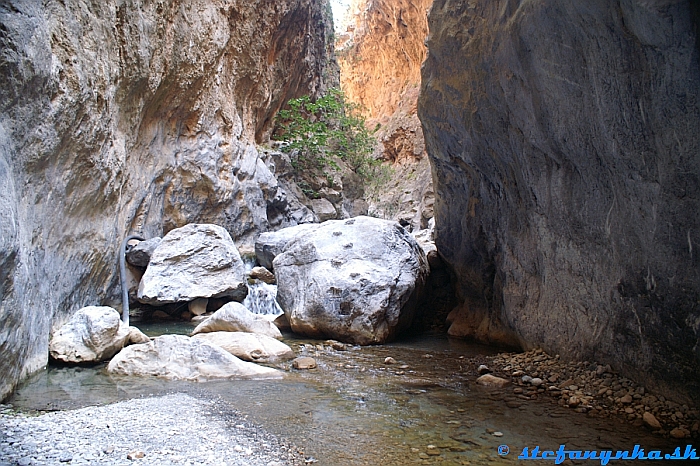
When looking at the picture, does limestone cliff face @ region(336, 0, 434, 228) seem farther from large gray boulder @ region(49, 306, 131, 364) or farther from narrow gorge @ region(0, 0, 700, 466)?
large gray boulder @ region(49, 306, 131, 364)

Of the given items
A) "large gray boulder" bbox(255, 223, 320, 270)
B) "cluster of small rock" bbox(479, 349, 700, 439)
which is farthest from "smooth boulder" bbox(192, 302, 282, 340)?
"large gray boulder" bbox(255, 223, 320, 270)

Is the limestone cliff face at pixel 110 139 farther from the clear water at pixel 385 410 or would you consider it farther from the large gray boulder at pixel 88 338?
the clear water at pixel 385 410

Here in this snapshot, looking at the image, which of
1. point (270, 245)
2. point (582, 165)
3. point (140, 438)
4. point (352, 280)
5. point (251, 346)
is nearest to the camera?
point (140, 438)

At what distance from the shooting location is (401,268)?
706cm

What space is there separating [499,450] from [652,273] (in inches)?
68.1

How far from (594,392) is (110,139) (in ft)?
21.0

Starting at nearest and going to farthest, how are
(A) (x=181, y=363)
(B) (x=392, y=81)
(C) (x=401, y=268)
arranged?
(A) (x=181, y=363), (C) (x=401, y=268), (B) (x=392, y=81)

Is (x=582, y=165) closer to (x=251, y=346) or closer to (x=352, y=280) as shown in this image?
(x=352, y=280)

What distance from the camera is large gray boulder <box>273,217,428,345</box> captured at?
6590mm

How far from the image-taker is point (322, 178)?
17.6 m

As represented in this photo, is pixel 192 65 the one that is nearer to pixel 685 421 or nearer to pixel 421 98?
pixel 421 98

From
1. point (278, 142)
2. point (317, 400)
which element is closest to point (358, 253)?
point (317, 400)

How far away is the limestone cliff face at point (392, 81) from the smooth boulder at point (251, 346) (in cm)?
1657

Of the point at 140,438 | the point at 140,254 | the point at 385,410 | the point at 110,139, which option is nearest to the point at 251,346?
the point at 385,410
